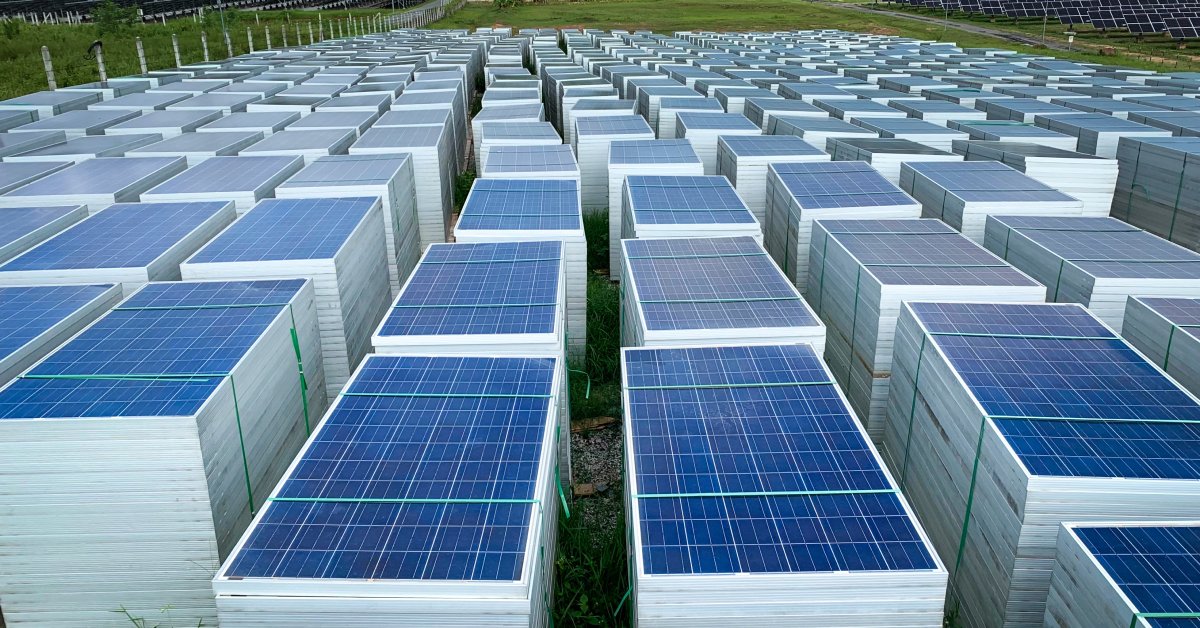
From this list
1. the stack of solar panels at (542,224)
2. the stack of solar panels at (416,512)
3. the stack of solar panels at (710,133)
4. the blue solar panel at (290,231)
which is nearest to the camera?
the stack of solar panels at (416,512)

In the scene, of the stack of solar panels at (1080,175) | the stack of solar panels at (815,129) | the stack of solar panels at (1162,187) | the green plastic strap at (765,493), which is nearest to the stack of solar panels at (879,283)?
the green plastic strap at (765,493)

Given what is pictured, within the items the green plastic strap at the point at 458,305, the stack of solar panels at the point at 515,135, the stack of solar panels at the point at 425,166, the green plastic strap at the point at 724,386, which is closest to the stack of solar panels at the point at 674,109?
the stack of solar panels at the point at 515,135

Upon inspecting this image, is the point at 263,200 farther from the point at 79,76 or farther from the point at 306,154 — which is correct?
the point at 79,76

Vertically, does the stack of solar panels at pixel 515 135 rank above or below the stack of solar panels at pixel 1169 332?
above

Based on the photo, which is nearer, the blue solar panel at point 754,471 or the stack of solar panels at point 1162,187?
the blue solar panel at point 754,471

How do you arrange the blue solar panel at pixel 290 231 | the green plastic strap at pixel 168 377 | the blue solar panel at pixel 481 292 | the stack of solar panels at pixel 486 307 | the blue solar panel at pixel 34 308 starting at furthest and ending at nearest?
the blue solar panel at pixel 290 231
the blue solar panel at pixel 481 292
the stack of solar panels at pixel 486 307
the blue solar panel at pixel 34 308
the green plastic strap at pixel 168 377

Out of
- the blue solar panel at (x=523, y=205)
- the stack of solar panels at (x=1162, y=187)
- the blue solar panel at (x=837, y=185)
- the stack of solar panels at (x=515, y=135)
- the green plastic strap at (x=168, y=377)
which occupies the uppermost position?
the stack of solar panels at (x=515, y=135)

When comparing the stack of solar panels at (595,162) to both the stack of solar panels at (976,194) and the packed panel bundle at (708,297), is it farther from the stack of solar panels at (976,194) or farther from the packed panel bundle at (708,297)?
the packed panel bundle at (708,297)
